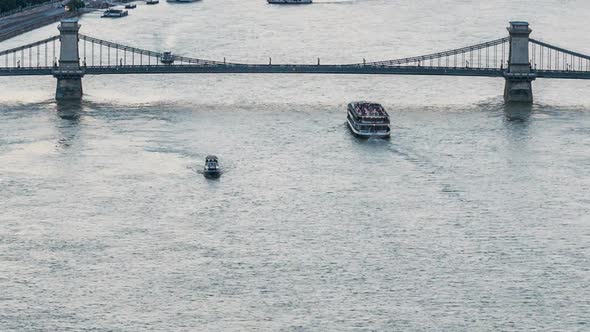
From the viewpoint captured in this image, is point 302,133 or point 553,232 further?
point 302,133

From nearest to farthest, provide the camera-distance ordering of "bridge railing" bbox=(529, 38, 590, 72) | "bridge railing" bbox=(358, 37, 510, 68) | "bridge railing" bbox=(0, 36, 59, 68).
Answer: "bridge railing" bbox=(0, 36, 59, 68)
"bridge railing" bbox=(358, 37, 510, 68)
"bridge railing" bbox=(529, 38, 590, 72)

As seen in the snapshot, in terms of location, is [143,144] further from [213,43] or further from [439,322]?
[213,43]

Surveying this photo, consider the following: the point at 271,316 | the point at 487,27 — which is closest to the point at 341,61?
the point at 487,27

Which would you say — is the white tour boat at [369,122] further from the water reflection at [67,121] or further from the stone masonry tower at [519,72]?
the water reflection at [67,121]

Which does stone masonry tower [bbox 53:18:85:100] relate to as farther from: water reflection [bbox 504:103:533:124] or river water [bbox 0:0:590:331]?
water reflection [bbox 504:103:533:124]

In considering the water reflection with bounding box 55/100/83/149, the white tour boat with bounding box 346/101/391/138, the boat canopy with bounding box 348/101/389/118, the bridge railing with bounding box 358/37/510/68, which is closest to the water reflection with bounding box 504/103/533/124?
the boat canopy with bounding box 348/101/389/118

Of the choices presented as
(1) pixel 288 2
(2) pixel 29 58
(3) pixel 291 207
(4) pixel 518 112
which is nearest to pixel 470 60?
(4) pixel 518 112

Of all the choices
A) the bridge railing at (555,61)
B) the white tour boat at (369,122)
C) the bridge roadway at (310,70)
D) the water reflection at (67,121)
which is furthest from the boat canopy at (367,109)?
the bridge railing at (555,61)
